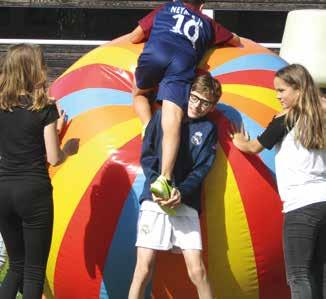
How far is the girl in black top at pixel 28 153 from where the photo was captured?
442 centimetres

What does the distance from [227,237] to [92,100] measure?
1.15 meters

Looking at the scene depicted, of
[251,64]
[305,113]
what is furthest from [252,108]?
[305,113]

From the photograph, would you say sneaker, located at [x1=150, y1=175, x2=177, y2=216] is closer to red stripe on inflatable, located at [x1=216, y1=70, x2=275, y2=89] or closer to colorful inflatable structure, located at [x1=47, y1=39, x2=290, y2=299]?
colorful inflatable structure, located at [x1=47, y1=39, x2=290, y2=299]

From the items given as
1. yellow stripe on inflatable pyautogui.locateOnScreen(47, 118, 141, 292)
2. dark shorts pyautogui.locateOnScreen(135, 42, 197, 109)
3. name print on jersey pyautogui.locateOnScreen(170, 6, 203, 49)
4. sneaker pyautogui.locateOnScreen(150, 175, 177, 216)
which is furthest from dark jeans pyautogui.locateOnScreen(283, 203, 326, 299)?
name print on jersey pyautogui.locateOnScreen(170, 6, 203, 49)

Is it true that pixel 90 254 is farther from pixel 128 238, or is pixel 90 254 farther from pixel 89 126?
pixel 89 126

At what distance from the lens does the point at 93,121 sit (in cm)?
494

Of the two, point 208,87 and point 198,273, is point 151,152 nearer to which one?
point 208,87

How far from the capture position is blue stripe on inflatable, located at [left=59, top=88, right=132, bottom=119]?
16.4 feet

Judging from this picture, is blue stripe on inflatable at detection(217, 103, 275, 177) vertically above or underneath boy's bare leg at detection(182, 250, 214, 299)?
above

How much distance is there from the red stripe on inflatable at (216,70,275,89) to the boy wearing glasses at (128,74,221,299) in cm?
40

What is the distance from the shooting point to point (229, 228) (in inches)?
182

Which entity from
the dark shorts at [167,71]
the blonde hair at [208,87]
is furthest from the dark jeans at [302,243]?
the dark shorts at [167,71]

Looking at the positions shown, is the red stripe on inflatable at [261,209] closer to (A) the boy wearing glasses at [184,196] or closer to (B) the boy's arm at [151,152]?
(A) the boy wearing glasses at [184,196]

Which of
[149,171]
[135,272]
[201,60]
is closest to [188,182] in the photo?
[149,171]
